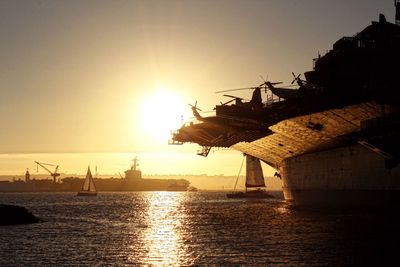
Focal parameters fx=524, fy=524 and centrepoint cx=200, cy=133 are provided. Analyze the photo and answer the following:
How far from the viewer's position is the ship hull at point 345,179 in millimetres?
41594

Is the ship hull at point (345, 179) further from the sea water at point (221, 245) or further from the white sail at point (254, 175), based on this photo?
the white sail at point (254, 175)

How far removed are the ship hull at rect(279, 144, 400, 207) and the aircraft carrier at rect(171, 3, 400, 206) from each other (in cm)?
8

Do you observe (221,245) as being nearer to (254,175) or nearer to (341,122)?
(341,122)

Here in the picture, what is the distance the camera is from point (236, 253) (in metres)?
28.4

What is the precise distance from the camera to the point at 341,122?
44000 millimetres

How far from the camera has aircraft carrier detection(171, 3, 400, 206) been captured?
128ft

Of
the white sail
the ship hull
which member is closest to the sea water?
the ship hull

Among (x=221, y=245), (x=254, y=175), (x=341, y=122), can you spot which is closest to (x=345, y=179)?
(x=341, y=122)

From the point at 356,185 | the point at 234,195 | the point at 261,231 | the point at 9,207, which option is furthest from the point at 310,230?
the point at 234,195

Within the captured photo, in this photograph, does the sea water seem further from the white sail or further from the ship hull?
the white sail

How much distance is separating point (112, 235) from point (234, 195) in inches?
4911

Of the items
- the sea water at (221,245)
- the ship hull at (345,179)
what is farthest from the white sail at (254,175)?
the sea water at (221,245)

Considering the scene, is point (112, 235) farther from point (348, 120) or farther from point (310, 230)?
point (348, 120)

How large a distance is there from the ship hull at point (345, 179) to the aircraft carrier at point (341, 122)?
8 centimetres
